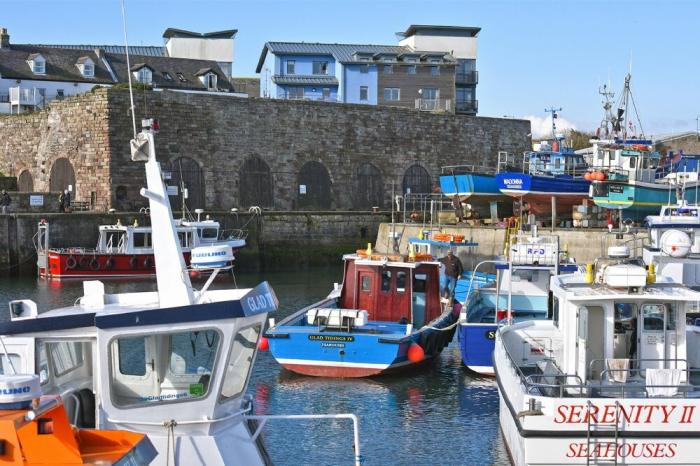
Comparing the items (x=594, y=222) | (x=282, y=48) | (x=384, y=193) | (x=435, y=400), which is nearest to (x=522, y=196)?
(x=594, y=222)

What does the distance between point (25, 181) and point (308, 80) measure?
17884mm

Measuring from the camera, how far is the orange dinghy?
6.24 meters

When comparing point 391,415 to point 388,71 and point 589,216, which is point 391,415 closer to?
point 589,216

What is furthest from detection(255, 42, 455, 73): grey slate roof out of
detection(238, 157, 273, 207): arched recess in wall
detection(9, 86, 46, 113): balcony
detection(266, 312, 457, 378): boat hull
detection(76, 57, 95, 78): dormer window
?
detection(266, 312, 457, 378): boat hull

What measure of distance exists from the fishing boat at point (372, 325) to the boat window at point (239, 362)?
7.55 meters

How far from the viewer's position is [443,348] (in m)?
17.8

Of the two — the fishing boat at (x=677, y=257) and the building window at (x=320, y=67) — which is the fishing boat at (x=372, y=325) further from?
the building window at (x=320, y=67)

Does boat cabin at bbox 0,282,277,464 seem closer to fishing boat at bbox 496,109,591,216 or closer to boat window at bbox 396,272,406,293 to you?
boat window at bbox 396,272,406,293

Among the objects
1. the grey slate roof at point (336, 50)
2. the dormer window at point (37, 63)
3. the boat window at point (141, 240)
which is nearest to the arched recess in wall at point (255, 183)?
the boat window at point (141, 240)

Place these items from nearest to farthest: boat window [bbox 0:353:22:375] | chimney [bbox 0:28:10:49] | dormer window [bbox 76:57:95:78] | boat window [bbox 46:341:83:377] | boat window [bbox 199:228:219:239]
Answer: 1. boat window [bbox 0:353:22:375]
2. boat window [bbox 46:341:83:377]
3. boat window [bbox 199:228:219:239]
4. chimney [bbox 0:28:10:49]
5. dormer window [bbox 76:57:95:78]

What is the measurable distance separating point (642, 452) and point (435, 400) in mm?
5879

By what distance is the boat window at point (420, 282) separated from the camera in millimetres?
17969

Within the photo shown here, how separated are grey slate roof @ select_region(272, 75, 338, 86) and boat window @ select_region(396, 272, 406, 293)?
35.8 m

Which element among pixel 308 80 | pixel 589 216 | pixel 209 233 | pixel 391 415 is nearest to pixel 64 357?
pixel 391 415
